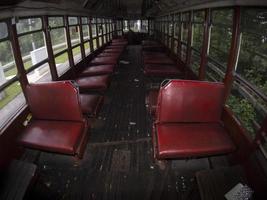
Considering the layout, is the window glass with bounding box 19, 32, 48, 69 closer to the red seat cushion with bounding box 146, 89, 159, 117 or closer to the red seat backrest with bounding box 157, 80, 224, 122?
the red seat cushion with bounding box 146, 89, 159, 117

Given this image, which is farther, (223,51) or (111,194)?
(223,51)

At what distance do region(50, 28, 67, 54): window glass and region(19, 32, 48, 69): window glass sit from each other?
0.33 metres

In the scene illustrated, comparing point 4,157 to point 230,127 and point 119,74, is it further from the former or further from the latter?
point 119,74

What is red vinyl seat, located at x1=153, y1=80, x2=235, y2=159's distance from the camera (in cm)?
208

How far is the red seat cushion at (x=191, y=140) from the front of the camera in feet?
6.72

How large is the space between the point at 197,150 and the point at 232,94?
1.13 meters

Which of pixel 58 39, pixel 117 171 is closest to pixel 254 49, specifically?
pixel 117 171

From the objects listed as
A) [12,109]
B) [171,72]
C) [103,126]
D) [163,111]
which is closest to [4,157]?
[12,109]

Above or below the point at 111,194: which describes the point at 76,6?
above

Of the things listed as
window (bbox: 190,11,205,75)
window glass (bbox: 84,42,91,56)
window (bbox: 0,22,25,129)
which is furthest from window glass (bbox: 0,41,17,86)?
window glass (bbox: 84,42,91,56)

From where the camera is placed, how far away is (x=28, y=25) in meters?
3.04

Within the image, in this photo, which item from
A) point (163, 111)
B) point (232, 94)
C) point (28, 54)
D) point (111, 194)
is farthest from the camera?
point (28, 54)

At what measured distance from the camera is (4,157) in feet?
7.59

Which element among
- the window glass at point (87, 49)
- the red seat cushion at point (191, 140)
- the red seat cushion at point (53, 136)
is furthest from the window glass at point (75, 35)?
the red seat cushion at point (191, 140)
